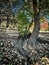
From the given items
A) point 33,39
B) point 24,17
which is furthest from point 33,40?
point 24,17

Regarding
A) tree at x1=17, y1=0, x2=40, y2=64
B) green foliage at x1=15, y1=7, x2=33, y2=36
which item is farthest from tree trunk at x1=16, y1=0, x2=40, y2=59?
green foliage at x1=15, y1=7, x2=33, y2=36

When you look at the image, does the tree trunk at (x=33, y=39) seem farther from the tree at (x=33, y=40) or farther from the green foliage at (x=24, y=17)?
the green foliage at (x=24, y=17)

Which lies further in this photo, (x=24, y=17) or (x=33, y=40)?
(x=33, y=40)

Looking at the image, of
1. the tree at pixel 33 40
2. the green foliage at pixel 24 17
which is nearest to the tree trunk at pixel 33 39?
the tree at pixel 33 40

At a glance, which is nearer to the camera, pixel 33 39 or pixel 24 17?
pixel 24 17

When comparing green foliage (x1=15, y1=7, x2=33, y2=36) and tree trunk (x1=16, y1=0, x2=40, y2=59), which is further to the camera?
green foliage (x1=15, y1=7, x2=33, y2=36)

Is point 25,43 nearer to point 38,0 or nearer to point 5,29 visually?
point 38,0

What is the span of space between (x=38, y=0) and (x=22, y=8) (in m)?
0.55

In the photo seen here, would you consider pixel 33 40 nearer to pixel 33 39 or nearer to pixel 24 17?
pixel 33 39

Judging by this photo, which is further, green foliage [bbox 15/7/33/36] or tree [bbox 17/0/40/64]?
green foliage [bbox 15/7/33/36]

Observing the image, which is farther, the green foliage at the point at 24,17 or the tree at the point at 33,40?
the green foliage at the point at 24,17

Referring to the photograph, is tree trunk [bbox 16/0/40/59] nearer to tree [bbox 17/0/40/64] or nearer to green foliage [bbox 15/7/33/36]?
tree [bbox 17/0/40/64]

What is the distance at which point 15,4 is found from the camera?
5699 millimetres

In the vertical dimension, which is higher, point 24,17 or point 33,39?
point 24,17
